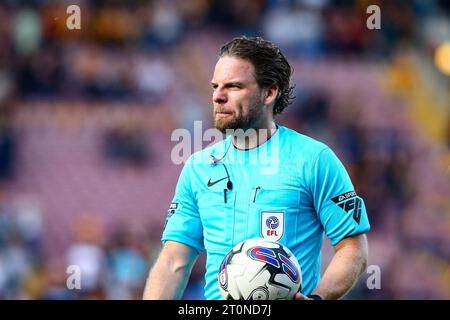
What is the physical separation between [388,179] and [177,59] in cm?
441

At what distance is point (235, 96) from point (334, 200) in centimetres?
78

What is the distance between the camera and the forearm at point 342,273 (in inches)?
194

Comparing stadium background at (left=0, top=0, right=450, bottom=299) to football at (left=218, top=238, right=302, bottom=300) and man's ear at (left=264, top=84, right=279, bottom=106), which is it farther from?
football at (left=218, top=238, right=302, bottom=300)

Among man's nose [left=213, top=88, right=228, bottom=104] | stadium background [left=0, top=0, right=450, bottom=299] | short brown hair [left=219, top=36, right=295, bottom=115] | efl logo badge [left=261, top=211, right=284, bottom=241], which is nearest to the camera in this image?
efl logo badge [left=261, top=211, right=284, bottom=241]

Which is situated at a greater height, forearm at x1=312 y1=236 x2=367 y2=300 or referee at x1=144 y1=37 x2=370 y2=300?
referee at x1=144 y1=37 x2=370 y2=300

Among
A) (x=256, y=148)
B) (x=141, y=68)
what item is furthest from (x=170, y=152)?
(x=256, y=148)

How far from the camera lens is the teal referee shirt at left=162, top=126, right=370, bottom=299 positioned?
514cm

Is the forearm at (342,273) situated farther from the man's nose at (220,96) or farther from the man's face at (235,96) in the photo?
the man's nose at (220,96)

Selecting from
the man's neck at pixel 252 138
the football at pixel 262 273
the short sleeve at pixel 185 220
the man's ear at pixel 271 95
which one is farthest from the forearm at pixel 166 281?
the man's ear at pixel 271 95

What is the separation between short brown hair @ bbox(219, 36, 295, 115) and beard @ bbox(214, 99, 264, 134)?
0.15 meters

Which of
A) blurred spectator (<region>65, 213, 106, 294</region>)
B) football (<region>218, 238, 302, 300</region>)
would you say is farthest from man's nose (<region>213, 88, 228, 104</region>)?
blurred spectator (<region>65, 213, 106, 294</region>)

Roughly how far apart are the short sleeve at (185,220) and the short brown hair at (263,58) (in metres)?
0.66

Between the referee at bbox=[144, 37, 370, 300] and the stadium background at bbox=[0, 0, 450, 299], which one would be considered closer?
the referee at bbox=[144, 37, 370, 300]

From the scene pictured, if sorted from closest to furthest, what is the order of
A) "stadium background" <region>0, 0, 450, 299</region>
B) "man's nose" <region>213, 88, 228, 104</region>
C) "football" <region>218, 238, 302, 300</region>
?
"football" <region>218, 238, 302, 300</region>
"man's nose" <region>213, 88, 228, 104</region>
"stadium background" <region>0, 0, 450, 299</region>
